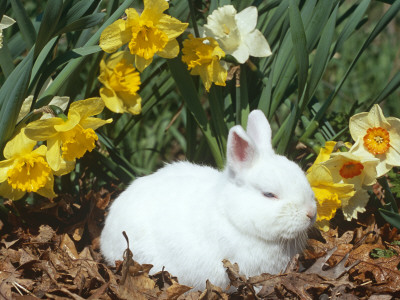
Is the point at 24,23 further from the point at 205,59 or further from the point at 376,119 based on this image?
the point at 376,119

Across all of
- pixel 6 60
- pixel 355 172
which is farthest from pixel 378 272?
pixel 6 60

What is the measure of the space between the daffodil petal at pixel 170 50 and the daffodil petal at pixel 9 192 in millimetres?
802

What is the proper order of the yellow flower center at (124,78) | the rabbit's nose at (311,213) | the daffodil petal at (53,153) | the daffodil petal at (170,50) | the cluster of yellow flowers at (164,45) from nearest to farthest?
1. the rabbit's nose at (311,213)
2. the daffodil petal at (53,153)
3. the cluster of yellow flowers at (164,45)
4. the daffodil petal at (170,50)
5. the yellow flower center at (124,78)

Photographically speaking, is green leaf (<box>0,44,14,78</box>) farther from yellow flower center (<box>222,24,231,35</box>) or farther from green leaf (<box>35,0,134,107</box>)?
yellow flower center (<box>222,24,231,35</box>)

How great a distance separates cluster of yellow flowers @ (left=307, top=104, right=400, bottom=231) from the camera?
7.81 feet

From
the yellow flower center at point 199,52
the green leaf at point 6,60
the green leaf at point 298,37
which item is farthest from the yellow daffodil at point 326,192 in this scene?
the green leaf at point 6,60

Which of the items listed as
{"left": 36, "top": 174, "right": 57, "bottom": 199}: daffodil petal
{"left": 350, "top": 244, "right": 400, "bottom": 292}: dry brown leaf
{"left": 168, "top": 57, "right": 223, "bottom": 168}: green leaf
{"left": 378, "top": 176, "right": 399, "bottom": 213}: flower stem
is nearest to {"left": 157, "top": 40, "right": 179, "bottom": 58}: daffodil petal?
{"left": 168, "top": 57, "right": 223, "bottom": 168}: green leaf

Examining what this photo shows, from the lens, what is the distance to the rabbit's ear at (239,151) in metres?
2.12

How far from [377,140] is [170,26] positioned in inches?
37.8

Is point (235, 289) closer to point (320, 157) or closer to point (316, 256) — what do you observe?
point (316, 256)

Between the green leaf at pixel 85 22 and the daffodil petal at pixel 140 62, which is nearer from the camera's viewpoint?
the green leaf at pixel 85 22

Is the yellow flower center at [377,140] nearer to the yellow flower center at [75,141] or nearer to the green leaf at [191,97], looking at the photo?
the green leaf at [191,97]

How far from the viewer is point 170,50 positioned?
2.42m

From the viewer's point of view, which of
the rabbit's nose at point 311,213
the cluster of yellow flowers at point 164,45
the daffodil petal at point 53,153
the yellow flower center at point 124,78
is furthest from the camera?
the yellow flower center at point 124,78
